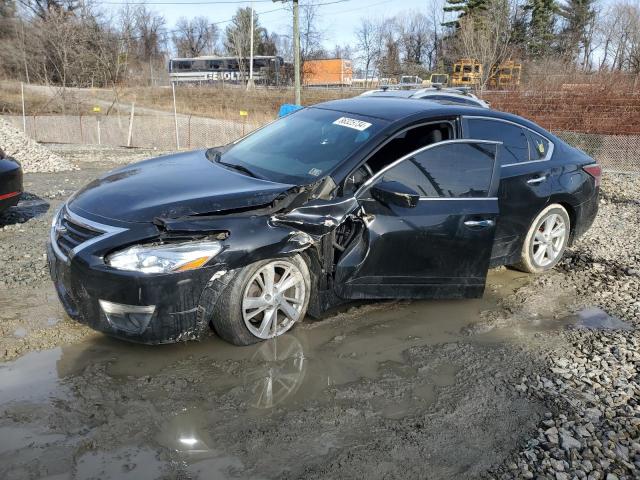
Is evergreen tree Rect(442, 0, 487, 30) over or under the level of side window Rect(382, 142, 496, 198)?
over

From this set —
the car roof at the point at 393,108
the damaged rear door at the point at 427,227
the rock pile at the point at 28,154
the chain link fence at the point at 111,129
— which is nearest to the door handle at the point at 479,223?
the damaged rear door at the point at 427,227

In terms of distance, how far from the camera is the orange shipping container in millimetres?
54719

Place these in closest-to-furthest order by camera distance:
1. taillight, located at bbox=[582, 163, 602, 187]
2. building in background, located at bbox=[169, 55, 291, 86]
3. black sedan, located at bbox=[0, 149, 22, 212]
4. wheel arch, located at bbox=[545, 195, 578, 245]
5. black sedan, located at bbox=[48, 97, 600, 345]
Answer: black sedan, located at bbox=[48, 97, 600, 345] → wheel arch, located at bbox=[545, 195, 578, 245] → taillight, located at bbox=[582, 163, 602, 187] → black sedan, located at bbox=[0, 149, 22, 212] → building in background, located at bbox=[169, 55, 291, 86]

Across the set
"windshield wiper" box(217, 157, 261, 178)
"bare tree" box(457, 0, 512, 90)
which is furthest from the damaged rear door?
"bare tree" box(457, 0, 512, 90)

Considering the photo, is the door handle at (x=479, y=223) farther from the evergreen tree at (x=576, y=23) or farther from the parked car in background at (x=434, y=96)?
the evergreen tree at (x=576, y=23)

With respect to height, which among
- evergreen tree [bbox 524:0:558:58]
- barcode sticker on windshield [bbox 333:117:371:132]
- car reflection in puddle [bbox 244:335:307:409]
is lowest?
car reflection in puddle [bbox 244:335:307:409]

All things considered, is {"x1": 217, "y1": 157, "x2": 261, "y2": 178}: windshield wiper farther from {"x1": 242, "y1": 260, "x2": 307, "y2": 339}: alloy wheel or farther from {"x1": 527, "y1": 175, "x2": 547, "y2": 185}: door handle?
{"x1": 527, "y1": 175, "x2": 547, "y2": 185}: door handle

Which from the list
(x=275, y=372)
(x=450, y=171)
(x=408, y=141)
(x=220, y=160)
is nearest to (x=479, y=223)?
(x=450, y=171)

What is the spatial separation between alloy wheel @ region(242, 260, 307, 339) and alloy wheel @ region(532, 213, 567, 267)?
278 centimetres

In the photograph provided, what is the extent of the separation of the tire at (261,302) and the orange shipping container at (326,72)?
173 ft

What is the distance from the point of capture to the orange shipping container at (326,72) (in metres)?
54.7

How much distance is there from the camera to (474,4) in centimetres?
5181

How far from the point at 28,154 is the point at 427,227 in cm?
1080

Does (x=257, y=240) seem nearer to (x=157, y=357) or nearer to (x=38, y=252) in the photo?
(x=157, y=357)
